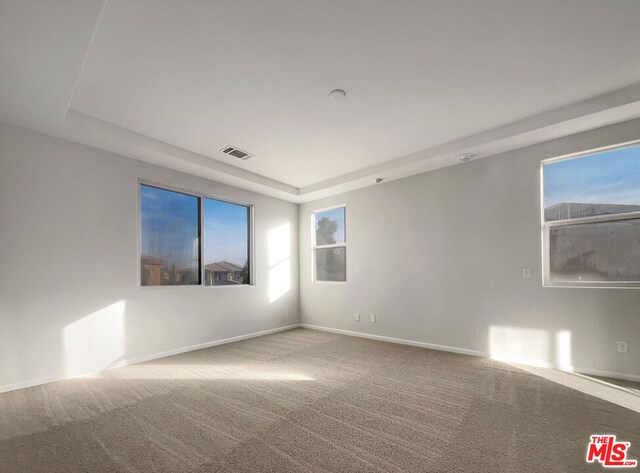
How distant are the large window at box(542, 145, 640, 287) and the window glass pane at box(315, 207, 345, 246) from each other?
3190 millimetres

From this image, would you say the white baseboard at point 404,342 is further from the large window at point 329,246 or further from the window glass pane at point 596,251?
the window glass pane at point 596,251

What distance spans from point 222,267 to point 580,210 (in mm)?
5030

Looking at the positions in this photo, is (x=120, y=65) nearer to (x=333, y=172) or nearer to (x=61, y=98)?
(x=61, y=98)

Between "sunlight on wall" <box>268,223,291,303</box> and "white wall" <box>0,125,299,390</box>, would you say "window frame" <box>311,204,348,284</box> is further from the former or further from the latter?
"white wall" <box>0,125,299,390</box>

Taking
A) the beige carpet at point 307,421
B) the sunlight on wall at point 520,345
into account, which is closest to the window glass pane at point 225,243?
the beige carpet at point 307,421

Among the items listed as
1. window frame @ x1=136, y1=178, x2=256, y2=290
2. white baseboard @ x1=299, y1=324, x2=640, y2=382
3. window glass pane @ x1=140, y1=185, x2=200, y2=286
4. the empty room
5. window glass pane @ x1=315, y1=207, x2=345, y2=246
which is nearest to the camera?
the empty room

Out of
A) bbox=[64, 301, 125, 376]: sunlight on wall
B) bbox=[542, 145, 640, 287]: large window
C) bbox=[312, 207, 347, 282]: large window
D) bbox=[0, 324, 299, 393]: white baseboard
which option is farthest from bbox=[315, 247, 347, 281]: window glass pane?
bbox=[64, 301, 125, 376]: sunlight on wall

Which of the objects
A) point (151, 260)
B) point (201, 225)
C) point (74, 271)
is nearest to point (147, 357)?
point (151, 260)

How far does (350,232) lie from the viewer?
5.62 metres

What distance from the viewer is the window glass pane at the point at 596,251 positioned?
3.20 meters

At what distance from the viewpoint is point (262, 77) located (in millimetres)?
2641

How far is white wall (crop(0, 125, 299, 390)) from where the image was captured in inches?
121

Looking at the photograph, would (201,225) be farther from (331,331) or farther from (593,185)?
(593,185)

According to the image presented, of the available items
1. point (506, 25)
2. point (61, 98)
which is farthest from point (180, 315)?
point (506, 25)
